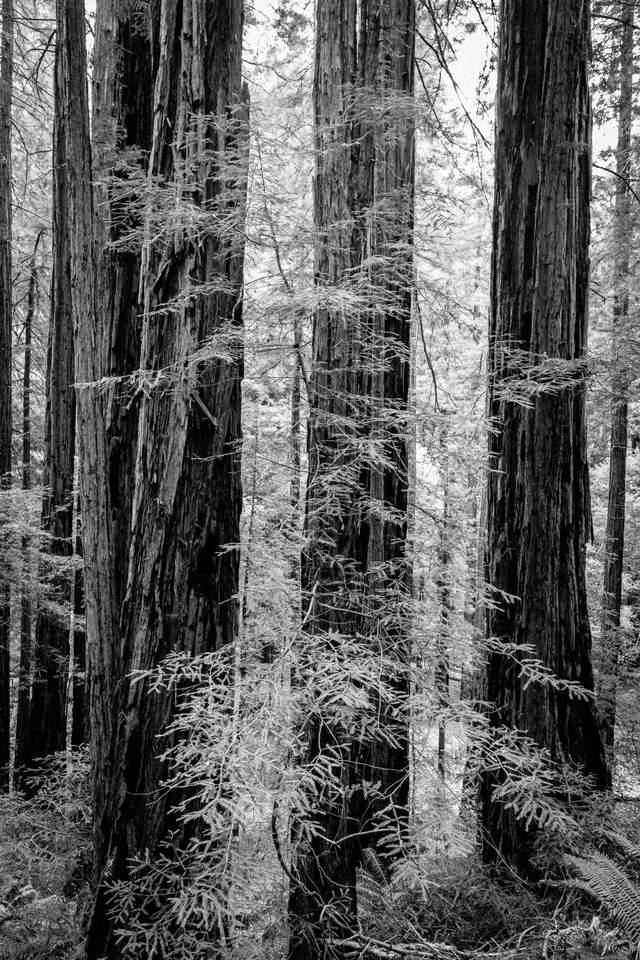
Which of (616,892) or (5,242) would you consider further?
(5,242)

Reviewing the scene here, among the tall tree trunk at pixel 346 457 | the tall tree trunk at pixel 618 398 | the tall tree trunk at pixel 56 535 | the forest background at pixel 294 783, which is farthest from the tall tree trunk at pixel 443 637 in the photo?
the tall tree trunk at pixel 56 535

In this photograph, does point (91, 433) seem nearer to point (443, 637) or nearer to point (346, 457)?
point (346, 457)

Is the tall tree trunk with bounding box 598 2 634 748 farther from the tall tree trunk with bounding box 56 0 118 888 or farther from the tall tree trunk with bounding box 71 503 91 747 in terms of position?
the tall tree trunk with bounding box 71 503 91 747

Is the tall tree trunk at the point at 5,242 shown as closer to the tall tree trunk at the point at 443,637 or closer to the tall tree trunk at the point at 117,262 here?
the tall tree trunk at the point at 117,262

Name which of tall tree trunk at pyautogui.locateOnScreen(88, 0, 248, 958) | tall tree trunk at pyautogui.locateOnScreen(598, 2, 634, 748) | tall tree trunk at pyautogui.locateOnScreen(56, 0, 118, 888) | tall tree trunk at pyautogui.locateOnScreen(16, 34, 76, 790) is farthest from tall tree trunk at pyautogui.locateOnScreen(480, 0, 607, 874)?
tall tree trunk at pyautogui.locateOnScreen(16, 34, 76, 790)

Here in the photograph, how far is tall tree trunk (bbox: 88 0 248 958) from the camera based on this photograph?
275 cm

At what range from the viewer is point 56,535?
7.31m

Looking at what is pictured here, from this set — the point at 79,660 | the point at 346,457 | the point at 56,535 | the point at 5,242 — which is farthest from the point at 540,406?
the point at 5,242

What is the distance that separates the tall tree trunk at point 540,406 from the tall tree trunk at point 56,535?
503cm

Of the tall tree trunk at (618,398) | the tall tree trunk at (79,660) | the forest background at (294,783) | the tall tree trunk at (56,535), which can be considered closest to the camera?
the forest background at (294,783)

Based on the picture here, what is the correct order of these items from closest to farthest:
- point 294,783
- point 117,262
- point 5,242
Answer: point 294,783 → point 117,262 → point 5,242

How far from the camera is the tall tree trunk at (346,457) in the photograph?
7.98 ft

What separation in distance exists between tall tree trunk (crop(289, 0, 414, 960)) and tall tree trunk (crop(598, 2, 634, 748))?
3614mm

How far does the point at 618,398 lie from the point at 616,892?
6.06 metres
